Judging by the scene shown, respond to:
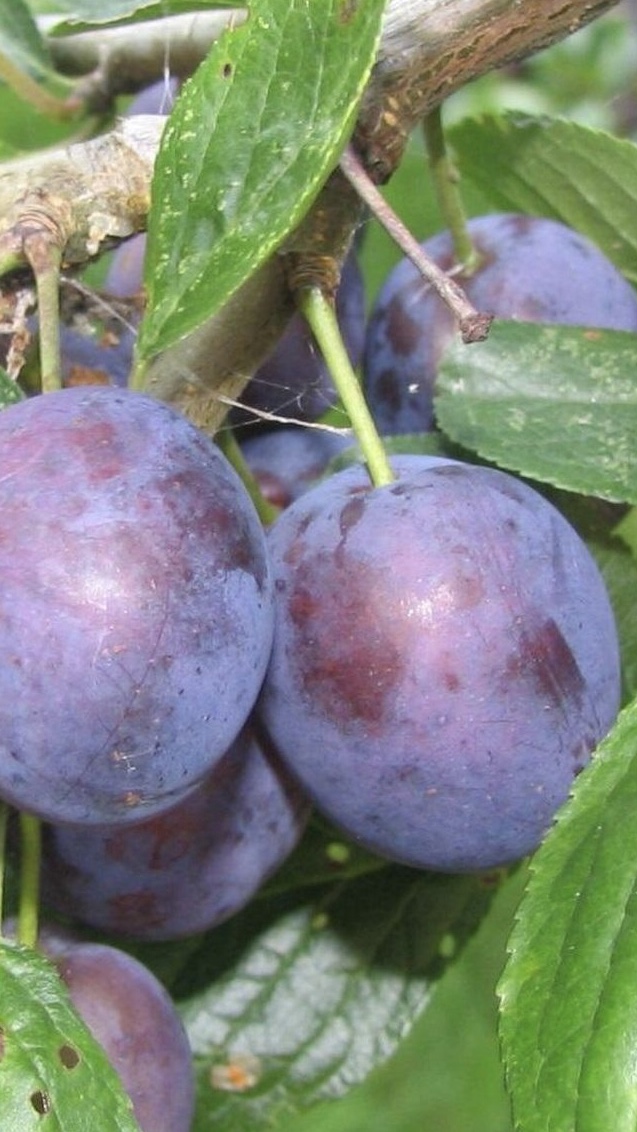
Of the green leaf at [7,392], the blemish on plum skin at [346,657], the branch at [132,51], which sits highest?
the green leaf at [7,392]

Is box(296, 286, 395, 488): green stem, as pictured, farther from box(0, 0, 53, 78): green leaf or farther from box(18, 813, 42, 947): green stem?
box(0, 0, 53, 78): green leaf

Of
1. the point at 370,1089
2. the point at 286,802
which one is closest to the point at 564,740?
the point at 286,802

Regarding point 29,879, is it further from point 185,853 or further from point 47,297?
point 47,297

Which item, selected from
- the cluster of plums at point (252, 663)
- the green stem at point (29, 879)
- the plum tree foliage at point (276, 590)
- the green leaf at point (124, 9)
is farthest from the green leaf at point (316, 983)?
the green leaf at point (124, 9)

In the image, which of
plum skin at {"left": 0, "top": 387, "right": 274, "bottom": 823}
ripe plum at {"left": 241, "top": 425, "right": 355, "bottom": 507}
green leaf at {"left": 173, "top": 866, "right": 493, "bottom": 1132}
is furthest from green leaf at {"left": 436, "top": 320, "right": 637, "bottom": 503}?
green leaf at {"left": 173, "top": 866, "right": 493, "bottom": 1132}

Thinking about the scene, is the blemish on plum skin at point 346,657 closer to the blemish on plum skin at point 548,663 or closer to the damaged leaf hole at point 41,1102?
the blemish on plum skin at point 548,663

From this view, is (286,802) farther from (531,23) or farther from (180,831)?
(531,23)
